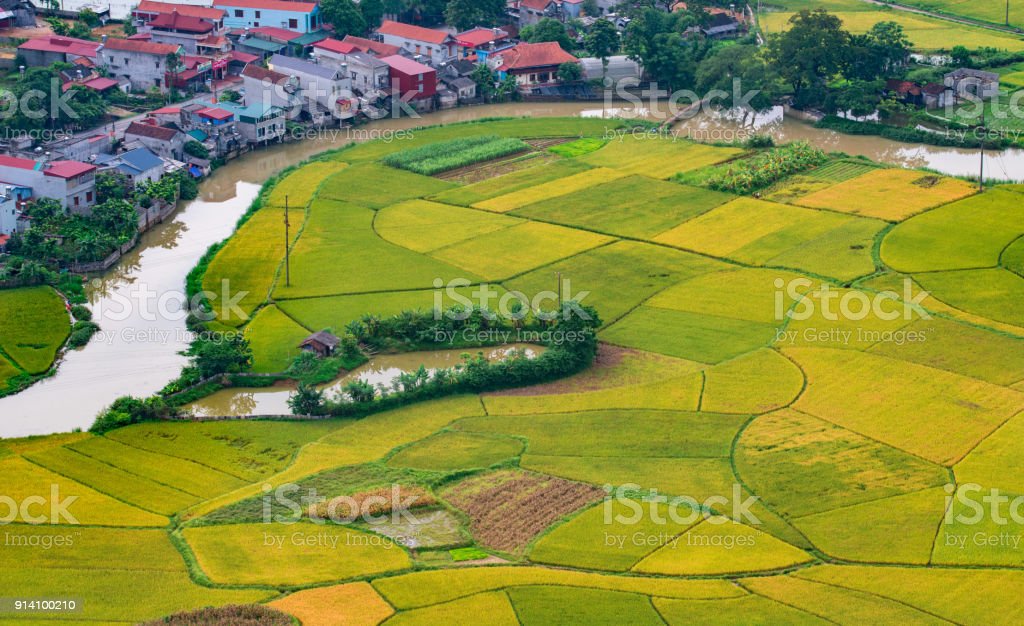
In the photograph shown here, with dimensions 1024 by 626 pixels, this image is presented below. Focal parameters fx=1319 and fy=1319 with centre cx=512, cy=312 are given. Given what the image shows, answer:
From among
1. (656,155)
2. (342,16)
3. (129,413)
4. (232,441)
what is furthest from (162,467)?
(342,16)

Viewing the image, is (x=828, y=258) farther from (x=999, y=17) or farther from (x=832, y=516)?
(x=999, y=17)

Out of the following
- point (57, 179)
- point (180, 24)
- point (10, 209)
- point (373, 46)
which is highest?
point (180, 24)

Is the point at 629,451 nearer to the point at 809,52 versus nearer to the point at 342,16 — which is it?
the point at 809,52

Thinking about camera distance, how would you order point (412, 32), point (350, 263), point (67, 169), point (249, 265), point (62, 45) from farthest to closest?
point (412, 32) → point (62, 45) → point (67, 169) → point (350, 263) → point (249, 265)

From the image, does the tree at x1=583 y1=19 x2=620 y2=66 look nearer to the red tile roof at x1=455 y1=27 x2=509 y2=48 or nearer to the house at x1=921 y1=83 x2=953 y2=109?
the red tile roof at x1=455 y1=27 x2=509 y2=48

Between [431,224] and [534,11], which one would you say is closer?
[431,224]

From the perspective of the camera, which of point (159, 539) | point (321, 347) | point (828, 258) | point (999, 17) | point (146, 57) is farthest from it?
point (999, 17)

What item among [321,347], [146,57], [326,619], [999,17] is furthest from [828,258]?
[999,17]

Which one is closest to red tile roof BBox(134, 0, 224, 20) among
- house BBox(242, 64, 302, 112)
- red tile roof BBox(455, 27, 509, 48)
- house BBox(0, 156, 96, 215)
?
house BBox(242, 64, 302, 112)
